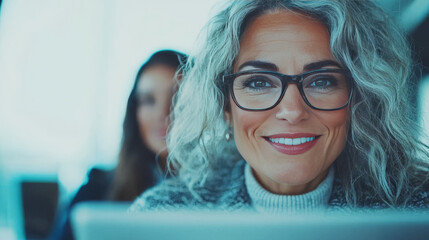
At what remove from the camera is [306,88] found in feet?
3.45

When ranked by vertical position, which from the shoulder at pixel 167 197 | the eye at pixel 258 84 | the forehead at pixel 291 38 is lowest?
the shoulder at pixel 167 197

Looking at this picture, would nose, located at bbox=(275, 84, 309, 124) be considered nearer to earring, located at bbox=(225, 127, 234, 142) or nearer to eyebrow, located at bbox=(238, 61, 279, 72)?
eyebrow, located at bbox=(238, 61, 279, 72)

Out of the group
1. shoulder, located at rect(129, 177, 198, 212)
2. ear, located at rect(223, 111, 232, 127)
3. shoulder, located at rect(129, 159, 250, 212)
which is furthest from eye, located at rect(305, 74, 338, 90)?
shoulder, located at rect(129, 177, 198, 212)

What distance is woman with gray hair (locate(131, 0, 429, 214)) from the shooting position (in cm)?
106

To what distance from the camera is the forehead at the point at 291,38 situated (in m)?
1.06

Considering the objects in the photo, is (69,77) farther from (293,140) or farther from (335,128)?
(335,128)

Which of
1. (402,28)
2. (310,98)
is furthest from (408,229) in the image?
(402,28)

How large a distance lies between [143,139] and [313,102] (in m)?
0.69

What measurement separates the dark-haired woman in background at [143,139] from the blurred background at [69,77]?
0.03 metres

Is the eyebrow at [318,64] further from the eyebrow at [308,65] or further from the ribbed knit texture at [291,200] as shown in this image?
the ribbed knit texture at [291,200]

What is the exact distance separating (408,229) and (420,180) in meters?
0.56

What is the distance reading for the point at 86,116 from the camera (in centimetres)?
150

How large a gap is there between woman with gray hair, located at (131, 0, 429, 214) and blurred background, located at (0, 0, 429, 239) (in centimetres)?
21

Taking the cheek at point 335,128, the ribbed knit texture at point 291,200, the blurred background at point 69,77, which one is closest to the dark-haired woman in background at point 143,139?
the blurred background at point 69,77
